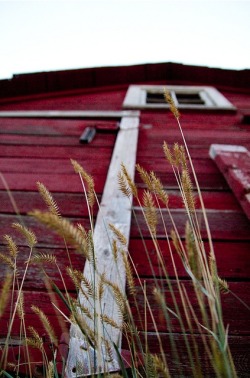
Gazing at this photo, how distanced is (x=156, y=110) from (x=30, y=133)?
155 centimetres

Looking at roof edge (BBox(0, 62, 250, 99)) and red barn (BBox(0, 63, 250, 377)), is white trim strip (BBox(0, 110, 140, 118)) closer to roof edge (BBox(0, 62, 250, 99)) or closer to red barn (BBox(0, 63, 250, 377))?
red barn (BBox(0, 63, 250, 377))

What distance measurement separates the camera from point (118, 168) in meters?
2.42

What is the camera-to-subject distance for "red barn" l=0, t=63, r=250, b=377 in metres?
1.38

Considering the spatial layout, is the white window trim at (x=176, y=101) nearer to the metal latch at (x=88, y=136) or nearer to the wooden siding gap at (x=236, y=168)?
the metal latch at (x=88, y=136)

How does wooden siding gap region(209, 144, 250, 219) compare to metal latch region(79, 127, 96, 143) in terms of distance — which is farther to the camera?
metal latch region(79, 127, 96, 143)

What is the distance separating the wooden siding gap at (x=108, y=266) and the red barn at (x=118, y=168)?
0.04 feet

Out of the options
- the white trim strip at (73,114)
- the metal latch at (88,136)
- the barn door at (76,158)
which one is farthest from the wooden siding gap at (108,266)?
the white trim strip at (73,114)

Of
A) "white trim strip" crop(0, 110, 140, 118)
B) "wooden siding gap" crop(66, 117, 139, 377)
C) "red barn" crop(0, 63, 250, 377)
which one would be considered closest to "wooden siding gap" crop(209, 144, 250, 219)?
"red barn" crop(0, 63, 250, 377)

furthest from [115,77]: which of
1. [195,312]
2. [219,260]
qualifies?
[195,312]

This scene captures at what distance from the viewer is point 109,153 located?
9.32ft

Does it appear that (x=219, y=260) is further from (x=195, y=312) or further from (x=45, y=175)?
(x=45, y=175)

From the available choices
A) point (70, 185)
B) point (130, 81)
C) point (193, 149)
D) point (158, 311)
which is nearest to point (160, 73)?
point (130, 81)

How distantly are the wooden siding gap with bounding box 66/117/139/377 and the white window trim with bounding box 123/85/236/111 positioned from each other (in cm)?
74

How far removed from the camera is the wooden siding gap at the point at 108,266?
2.81 ft
